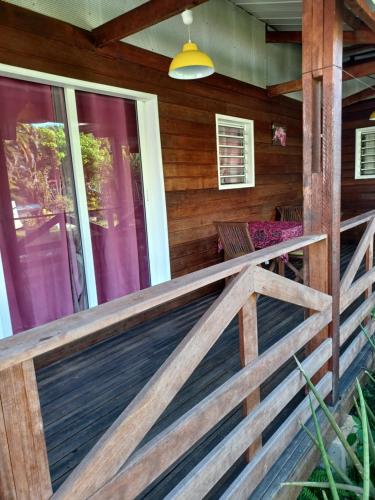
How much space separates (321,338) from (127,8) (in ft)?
9.25

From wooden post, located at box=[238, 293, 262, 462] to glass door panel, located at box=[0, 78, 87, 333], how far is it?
63.6 inches

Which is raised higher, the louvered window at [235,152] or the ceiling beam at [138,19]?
the ceiling beam at [138,19]

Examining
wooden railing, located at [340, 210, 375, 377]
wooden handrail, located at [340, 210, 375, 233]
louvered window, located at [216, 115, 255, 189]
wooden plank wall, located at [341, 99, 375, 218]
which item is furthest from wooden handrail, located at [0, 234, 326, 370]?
wooden plank wall, located at [341, 99, 375, 218]

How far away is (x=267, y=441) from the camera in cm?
168

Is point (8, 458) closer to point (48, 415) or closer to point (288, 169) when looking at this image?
point (48, 415)

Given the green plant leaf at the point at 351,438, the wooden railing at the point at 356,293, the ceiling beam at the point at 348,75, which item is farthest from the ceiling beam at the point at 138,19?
the green plant leaf at the point at 351,438

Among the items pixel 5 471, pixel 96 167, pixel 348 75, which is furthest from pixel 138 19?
pixel 348 75

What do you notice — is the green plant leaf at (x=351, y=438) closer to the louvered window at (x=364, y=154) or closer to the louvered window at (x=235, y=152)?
the louvered window at (x=235, y=152)

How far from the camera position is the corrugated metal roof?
3.77 metres

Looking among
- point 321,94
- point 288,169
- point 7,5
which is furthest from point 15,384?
point 288,169

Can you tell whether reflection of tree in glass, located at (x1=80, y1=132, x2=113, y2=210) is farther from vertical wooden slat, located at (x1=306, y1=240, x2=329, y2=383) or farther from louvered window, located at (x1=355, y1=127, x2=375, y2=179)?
louvered window, located at (x1=355, y1=127, x2=375, y2=179)

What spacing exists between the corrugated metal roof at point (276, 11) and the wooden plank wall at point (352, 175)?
220 cm

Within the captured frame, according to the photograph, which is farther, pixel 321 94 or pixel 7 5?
pixel 7 5

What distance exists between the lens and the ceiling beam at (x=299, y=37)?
10.6ft
